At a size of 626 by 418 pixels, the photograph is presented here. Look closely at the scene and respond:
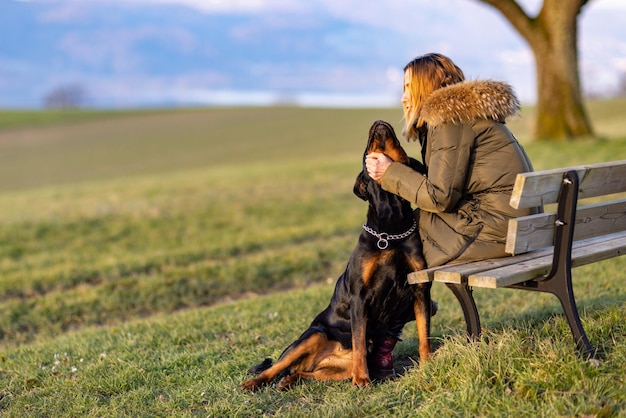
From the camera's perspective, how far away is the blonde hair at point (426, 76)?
4.29 meters

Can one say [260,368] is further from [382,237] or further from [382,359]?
[382,237]

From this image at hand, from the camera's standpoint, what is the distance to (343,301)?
14.0 ft

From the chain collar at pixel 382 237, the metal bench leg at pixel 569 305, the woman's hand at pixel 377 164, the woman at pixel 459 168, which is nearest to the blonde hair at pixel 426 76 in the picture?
the woman at pixel 459 168

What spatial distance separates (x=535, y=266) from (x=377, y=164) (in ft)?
3.57

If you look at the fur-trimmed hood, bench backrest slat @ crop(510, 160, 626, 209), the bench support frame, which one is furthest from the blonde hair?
the bench support frame

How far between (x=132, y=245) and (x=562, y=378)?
28.3ft

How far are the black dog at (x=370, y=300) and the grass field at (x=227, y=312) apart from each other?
144mm

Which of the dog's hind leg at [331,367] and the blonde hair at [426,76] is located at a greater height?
the blonde hair at [426,76]

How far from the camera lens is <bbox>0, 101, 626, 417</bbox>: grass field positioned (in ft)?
11.9

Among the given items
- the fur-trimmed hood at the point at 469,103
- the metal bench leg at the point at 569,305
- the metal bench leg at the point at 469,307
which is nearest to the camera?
the metal bench leg at the point at 569,305

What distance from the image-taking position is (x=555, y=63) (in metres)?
16.5

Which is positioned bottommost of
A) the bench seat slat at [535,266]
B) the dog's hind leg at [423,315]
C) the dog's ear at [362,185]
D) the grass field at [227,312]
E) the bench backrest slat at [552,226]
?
the grass field at [227,312]

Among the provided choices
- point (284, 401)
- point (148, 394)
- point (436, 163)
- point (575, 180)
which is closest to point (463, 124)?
point (436, 163)

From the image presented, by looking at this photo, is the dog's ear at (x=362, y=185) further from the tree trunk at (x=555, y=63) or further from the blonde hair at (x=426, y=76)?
the tree trunk at (x=555, y=63)
